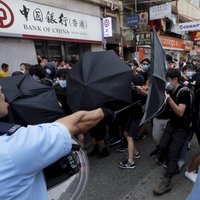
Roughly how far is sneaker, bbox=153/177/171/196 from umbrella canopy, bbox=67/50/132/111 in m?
1.30

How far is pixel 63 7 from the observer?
1006cm

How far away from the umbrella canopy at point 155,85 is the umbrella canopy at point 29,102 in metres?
0.86

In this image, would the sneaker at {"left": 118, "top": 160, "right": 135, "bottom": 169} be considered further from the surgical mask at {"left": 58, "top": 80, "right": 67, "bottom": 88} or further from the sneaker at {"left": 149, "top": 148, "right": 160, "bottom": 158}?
the surgical mask at {"left": 58, "top": 80, "right": 67, "bottom": 88}

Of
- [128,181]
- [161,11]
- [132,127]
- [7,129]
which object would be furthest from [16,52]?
[161,11]

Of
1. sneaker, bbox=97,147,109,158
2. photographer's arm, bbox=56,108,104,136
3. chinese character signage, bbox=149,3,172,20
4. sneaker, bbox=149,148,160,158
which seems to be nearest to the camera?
photographer's arm, bbox=56,108,104,136

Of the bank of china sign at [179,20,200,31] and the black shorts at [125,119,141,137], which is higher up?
the bank of china sign at [179,20,200,31]

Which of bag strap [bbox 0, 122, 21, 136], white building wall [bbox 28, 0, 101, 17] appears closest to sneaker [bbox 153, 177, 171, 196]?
bag strap [bbox 0, 122, 21, 136]

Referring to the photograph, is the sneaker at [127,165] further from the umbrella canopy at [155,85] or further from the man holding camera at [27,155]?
the man holding camera at [27,155]

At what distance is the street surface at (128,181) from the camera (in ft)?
9.90

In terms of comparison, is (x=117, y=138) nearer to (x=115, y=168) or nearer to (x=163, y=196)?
(x=115, y=168)

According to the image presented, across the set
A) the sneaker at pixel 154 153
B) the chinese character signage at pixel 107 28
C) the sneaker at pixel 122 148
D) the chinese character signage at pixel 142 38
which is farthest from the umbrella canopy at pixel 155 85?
the chinese character signage at pixel 142 38

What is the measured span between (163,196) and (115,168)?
1.00m

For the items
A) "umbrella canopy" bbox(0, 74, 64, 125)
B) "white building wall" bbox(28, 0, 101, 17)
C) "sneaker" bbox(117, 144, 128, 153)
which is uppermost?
"white building wall" bbox(28, 0, 101, 17)

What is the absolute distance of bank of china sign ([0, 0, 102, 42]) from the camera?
7.74 m
